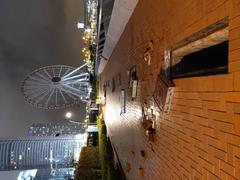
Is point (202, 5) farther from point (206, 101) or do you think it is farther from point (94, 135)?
point (94, 135)

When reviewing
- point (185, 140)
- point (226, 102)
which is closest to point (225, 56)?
point (226, 102)

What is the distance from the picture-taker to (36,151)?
121 feet

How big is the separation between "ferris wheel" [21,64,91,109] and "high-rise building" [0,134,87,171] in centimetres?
1544

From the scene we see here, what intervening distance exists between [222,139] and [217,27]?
71 cm

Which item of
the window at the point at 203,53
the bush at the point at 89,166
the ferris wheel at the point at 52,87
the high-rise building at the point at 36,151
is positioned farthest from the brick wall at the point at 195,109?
the high-rise building at the point at 36,151

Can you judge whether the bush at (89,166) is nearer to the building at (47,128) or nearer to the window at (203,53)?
the window at (203,53)

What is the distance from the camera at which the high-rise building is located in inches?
1337

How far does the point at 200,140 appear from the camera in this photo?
194 centimetres

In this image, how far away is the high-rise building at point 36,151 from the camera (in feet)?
111

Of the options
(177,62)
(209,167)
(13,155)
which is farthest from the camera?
(13,155)

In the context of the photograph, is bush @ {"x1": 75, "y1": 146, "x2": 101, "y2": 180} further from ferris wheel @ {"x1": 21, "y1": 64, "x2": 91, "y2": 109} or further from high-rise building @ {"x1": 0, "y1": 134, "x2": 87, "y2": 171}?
Result: high-rise building @ {"x1": 0, "y1": 134, "x2": 87, "y2": 171}

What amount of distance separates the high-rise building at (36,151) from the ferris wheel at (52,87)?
1544 cm

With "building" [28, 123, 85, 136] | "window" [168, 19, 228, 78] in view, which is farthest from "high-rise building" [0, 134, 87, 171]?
"window" [168, 19, 228, 78]

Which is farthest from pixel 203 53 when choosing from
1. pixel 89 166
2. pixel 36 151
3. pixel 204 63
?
pixel 36 151
